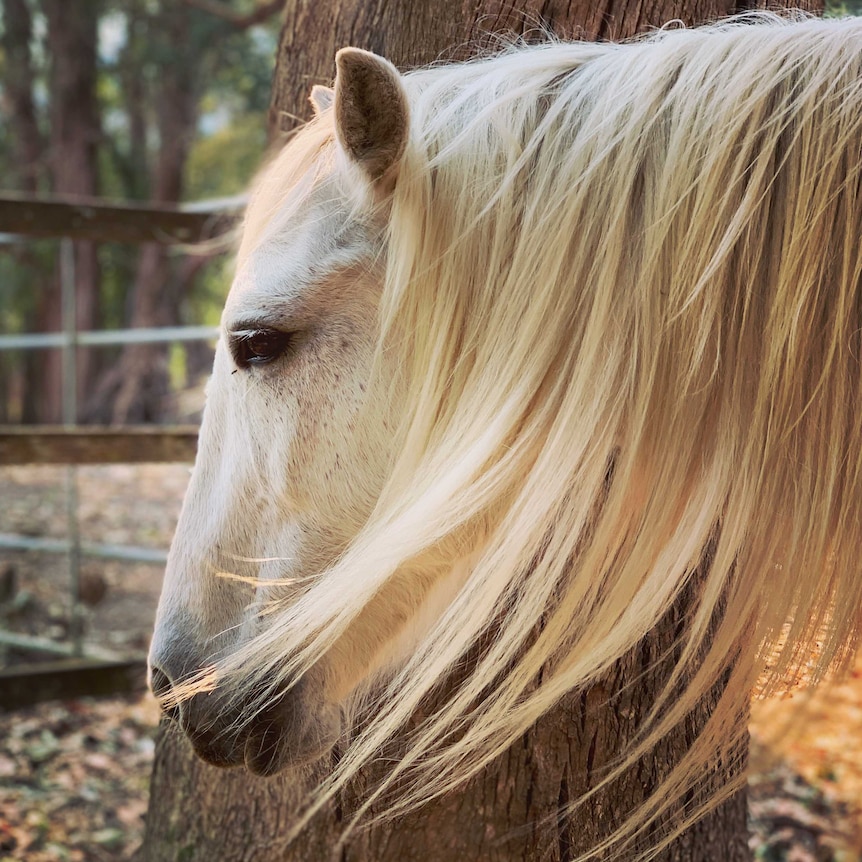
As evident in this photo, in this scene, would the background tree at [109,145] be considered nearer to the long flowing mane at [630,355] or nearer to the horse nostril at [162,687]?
the horse nostril at [162,687]

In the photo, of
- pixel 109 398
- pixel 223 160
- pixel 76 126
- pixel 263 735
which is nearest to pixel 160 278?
pixel 109 398

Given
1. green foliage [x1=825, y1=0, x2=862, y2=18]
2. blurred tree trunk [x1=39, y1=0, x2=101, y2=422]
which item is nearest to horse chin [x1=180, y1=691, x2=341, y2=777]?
green foliage [x1=825, y1=0, x2=862, y2=18]

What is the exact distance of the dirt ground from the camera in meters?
1.41

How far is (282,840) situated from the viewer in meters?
1.61

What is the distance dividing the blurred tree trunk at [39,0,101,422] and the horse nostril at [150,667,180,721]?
10.4 metres

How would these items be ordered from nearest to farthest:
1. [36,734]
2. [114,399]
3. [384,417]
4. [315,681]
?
1. [384,417]
2. [315,681]
3. [36,734]
4. [114,399]

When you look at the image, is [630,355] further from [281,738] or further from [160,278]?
[160,278]

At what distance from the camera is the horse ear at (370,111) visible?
3.23 feet

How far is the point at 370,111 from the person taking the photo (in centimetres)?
104

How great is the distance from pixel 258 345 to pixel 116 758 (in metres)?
2.68

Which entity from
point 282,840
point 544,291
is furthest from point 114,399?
point 544,291

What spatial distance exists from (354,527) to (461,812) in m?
0.61

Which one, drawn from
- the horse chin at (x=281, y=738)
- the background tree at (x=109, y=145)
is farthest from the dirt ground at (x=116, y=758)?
the background tree at (x=109, y=145)

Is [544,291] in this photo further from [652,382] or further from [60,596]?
[60,596]
